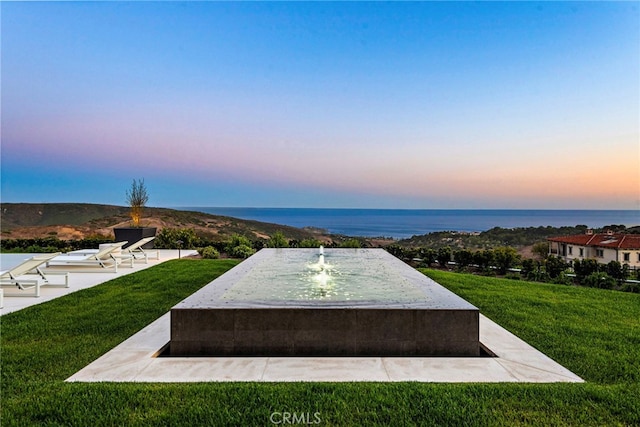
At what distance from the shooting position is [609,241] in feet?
55.5

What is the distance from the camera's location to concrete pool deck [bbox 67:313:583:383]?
3051 millimetres

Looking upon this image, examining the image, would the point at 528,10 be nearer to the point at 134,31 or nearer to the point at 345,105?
the point at 345,105

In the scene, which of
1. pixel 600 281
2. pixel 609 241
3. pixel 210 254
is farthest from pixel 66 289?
pixel 609 241

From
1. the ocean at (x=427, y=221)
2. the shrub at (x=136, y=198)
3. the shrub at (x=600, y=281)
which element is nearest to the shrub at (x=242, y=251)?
the shrub at (x=136, y=198)

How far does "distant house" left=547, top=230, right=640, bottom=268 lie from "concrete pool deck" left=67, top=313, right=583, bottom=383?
14509mm

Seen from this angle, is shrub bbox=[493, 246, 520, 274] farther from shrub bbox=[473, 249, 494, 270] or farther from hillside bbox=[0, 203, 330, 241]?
hillside bbox=[0, 203, 330, 241]

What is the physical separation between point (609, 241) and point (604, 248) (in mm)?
566

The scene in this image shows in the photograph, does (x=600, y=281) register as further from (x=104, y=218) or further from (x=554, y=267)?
(x=104, y=218)

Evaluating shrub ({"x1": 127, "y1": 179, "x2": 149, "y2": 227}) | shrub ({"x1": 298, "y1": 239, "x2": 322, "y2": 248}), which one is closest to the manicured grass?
shrub ({"x1": 298, "y1": 239, "x2": 322, "y2": 248})

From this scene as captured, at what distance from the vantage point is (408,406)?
2539 millimetres

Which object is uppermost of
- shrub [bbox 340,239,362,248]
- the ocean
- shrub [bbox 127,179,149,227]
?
shrub [bbox 127,179,149,227]

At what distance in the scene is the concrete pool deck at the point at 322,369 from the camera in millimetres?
3051

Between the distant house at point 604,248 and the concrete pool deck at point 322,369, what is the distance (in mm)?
14509

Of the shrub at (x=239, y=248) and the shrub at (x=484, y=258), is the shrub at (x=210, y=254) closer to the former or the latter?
the shrub at (x=239, y=248)
